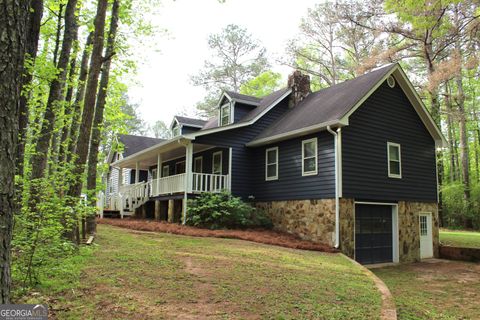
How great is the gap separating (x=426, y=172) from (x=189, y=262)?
40.9 ft

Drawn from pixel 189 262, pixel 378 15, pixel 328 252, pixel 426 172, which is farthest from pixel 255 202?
pixel 378 15

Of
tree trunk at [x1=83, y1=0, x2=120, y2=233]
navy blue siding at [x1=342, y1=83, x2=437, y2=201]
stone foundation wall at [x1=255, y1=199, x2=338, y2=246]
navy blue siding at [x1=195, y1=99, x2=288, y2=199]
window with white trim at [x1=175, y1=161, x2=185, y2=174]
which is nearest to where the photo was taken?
tree trunk at [x1=83, y1=0, x2=120, y2=233]

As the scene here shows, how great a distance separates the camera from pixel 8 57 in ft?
9.18

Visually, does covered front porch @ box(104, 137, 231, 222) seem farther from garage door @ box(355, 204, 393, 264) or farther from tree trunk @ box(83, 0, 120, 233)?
garage door @ box(355, 204, 393, 264)

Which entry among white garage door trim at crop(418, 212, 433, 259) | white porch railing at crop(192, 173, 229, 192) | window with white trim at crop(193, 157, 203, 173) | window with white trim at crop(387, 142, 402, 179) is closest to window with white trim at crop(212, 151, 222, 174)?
white porch railing at crop(192, 173, 229, 192)

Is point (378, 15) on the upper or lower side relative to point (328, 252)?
upper

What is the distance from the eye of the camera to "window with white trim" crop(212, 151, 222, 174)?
18167 millimetres

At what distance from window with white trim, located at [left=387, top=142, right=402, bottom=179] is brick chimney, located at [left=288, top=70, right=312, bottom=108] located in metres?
5.36

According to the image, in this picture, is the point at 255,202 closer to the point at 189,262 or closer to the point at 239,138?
the point at 239,138

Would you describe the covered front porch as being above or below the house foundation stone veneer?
above

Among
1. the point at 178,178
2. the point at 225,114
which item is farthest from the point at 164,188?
the point at 225,114

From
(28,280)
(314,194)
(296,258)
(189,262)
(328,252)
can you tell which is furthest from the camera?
(314,194)

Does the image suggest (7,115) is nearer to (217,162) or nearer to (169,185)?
(169,185)

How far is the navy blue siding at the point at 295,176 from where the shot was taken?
13555mm
